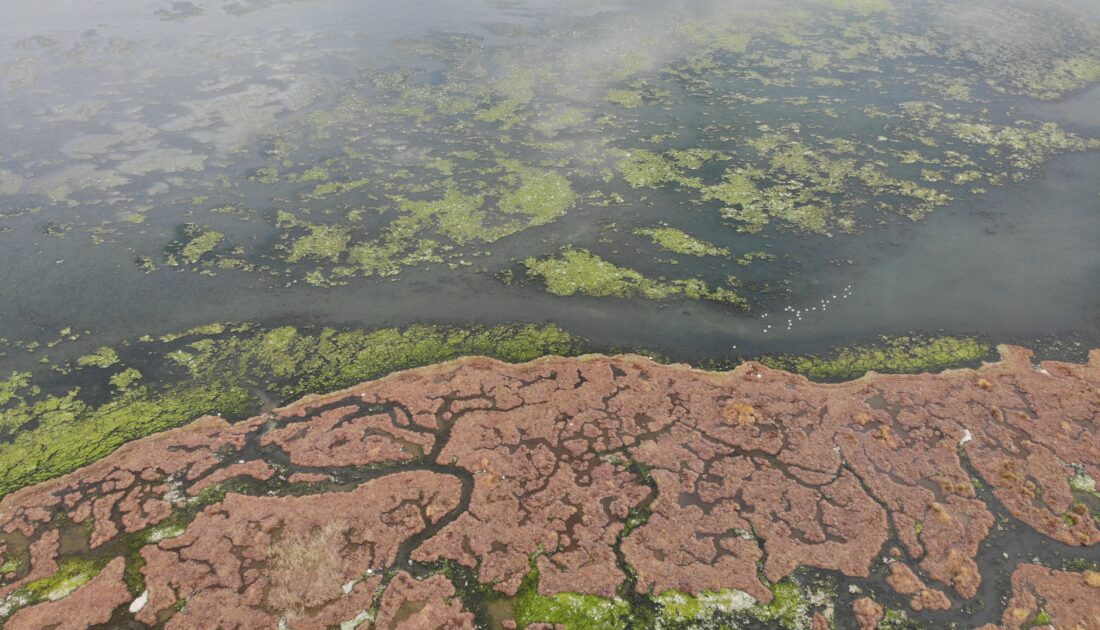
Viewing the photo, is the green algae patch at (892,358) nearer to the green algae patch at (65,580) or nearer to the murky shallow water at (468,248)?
the murky shallow water at (468,248)

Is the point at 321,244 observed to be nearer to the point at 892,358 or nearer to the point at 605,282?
A: the point at 605,282

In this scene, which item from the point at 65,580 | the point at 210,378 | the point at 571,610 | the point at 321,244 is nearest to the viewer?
the point at 571,610

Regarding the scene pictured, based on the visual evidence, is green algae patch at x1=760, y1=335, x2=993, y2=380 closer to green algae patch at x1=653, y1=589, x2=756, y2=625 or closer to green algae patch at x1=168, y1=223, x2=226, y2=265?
green algae patch at x1=653, y1=589, x2=756, y2=625

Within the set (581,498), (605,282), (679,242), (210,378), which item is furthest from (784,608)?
(210,378)

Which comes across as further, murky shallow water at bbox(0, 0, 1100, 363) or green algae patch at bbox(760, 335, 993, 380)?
murky shallow water at bbox(0, 0, 1100, 363)

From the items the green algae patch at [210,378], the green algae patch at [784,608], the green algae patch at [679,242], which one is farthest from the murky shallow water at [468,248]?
the green algae patch at [784,608]

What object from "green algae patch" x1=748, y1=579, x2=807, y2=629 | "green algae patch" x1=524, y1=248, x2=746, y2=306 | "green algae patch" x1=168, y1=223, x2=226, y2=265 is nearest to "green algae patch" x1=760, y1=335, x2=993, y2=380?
"green algae patch" x1=524, y1=248, x2=746, y2=306
